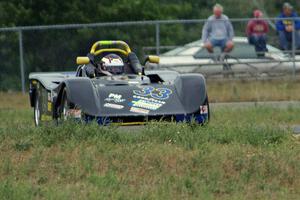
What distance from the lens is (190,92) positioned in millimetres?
15055

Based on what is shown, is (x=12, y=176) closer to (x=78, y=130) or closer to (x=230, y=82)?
(x=78, y=130)

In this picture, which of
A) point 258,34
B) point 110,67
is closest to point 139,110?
point 110,67

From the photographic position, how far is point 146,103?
14.6m

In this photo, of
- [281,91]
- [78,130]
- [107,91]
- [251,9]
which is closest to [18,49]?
[281,91]

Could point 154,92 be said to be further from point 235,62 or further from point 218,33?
point 218,33

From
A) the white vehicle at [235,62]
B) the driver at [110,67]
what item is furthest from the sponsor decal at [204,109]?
the white vehicle at [235,62]

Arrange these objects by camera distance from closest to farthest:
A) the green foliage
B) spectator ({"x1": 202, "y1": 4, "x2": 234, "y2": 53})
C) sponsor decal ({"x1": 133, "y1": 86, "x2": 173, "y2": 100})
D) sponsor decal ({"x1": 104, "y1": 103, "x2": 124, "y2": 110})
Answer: sponsor decal ({"x1": 104, "y1": 103, "x2": 124, "y2": 110})
sponsor decal ({"x1": 133, "y1": 86, "x2": 173, "y2": 100})
the green foliage
spectator ({"x1": 202, "y1": 4, "x2": 234, "y2": 53})

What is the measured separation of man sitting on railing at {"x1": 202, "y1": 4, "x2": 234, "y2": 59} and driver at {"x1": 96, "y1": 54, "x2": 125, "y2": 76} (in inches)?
324

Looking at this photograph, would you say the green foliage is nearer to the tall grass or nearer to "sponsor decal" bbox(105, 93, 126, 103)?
"sponsor decal" bbox(105, 93, 126, 103)

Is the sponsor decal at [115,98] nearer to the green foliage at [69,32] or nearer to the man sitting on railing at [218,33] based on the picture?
the green foliage at [69,32]

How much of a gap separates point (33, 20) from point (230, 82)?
6271 mm

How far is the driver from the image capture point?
16.6 metres

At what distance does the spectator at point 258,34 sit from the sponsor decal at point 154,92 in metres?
10.6

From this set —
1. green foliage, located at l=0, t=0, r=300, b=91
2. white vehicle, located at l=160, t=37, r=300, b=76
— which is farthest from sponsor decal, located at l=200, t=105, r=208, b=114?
green foliage, located at l=0, t=0, r=300, b=91
